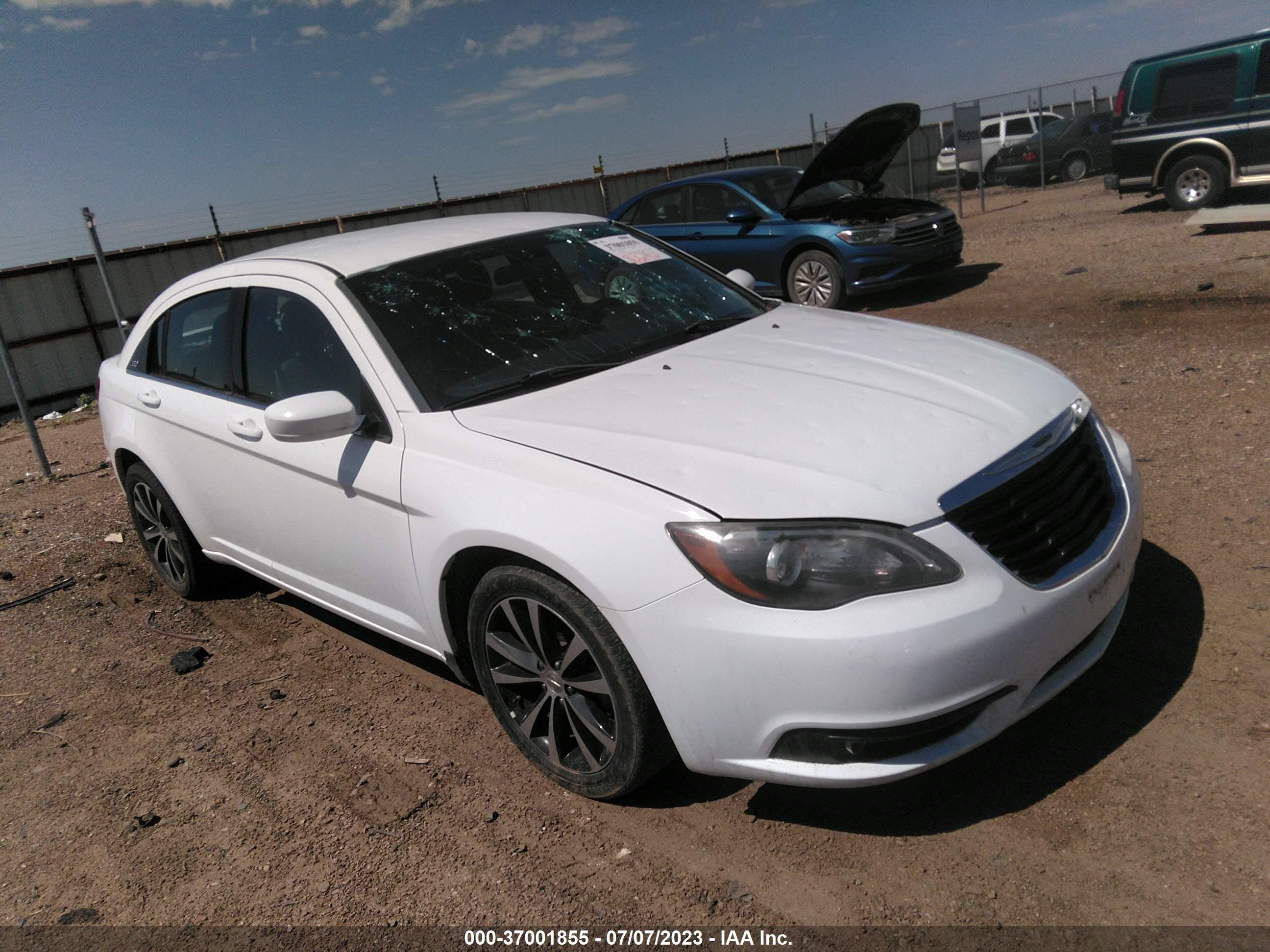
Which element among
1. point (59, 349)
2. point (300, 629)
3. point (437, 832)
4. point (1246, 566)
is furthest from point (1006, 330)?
point (59, 349)

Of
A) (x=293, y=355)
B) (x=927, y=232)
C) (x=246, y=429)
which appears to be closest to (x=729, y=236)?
(x=927, y=232)

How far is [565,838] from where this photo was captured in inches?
111

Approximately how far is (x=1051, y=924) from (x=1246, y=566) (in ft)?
6.90

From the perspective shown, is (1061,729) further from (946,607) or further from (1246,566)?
(1246,566)

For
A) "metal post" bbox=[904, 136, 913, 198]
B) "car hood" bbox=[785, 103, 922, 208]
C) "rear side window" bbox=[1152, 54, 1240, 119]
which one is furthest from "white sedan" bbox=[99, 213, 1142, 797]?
"metal post" bbox=[904, 136, 913, 198]

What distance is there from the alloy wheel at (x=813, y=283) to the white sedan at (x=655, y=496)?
661 cm

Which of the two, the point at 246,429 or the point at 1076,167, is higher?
the point at 246,429

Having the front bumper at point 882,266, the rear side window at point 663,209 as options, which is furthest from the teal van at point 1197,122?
the rear side window at point 663,209

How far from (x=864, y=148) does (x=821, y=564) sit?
875 centimetres

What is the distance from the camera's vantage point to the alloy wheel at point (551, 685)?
8.99ft

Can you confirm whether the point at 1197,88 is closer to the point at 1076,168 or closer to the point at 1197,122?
the point at 1197,122

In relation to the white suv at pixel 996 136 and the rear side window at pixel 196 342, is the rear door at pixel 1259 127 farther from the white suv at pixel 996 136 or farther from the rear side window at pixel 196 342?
the rear side window at pixel 196 342

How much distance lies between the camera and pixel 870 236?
10.2 meters

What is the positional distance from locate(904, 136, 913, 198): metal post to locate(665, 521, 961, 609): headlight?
2152 centimetres
